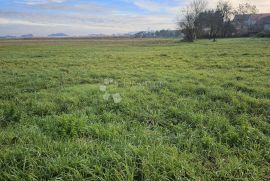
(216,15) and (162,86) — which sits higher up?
(216,15)

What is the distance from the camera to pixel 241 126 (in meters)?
4.92

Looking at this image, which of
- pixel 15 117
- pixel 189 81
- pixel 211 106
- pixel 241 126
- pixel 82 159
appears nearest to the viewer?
pixel 82 159

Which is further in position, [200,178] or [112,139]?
[112,139]

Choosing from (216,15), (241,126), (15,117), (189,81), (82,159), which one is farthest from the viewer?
(216,15)

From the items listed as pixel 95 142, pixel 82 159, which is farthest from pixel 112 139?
pixel 82 159

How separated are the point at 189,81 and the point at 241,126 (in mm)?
4607

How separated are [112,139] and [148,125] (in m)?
1.05

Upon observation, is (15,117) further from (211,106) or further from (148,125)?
(211,106)

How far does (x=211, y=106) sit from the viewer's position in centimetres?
629

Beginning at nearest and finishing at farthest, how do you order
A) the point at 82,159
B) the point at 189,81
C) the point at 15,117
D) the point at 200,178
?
the point at 200,178 < the point at 82,159 < the point at 15,117 < the point at 189,81

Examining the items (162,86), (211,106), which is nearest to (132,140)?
(211,106)

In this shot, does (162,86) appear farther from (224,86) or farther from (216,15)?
(216,15)

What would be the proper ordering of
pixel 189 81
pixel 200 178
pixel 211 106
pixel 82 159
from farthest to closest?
pixel 189 81
pixel 211 106
pixel 82 159
pixel 200 178

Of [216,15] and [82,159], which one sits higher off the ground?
[216,15]
